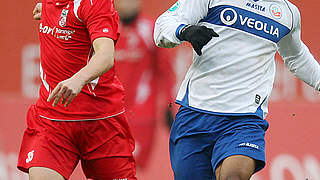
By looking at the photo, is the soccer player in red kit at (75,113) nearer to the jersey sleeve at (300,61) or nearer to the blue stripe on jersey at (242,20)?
the blue stripe on jersey at (242,20)

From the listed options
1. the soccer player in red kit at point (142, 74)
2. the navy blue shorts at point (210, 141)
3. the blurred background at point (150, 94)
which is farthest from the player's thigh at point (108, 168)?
the soccer player in red kit at point (142, 74)

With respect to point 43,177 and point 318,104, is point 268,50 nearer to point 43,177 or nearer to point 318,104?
point 43,177

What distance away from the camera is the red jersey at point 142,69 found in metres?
9.81

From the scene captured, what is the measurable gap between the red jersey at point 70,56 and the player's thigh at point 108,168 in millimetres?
349

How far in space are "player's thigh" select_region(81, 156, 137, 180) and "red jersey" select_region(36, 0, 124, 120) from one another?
35 cm

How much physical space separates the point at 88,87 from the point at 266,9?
4.76ft

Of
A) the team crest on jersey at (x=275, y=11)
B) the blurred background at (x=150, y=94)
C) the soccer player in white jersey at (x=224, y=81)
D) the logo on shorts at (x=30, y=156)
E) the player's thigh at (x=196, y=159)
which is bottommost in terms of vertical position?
the blurred background at (x=150, y=94)

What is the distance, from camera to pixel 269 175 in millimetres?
9664

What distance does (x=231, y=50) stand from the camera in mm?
5602

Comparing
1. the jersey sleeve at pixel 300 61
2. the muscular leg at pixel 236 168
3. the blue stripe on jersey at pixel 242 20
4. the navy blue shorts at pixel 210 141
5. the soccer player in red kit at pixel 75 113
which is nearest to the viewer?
the muscular leg at pixel 236 168

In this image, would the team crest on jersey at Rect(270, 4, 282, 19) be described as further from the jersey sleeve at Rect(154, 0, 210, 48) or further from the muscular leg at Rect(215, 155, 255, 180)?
the muscular leg at Rect(215, 155, 255, 180)

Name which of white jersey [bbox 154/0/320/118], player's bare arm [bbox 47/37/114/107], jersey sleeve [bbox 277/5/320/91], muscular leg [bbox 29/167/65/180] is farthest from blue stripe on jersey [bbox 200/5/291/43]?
muscular leg [bbox 29/167/65/180]

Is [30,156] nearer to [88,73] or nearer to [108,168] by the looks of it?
[108,168]

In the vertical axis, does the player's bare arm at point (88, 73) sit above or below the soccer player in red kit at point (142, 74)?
above
